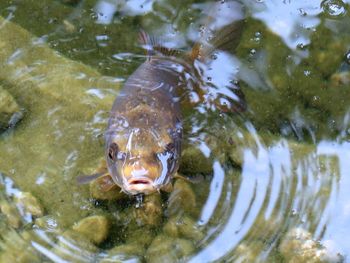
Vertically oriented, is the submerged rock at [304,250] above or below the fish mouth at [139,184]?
above

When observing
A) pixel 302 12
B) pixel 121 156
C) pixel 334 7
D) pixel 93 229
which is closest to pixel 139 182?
pixel 121 156

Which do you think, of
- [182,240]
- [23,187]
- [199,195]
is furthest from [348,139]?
[23,187]

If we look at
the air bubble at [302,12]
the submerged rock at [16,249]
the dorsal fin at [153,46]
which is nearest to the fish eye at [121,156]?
the submerged rock at [16,249]

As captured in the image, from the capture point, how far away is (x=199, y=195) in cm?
425

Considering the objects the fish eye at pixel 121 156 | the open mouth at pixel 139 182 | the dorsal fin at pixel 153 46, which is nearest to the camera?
the open mouth at pixel 139 182

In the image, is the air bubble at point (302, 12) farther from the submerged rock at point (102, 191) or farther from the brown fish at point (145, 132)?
the submerged rock at point (102, 191)

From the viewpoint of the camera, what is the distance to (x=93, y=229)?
3.97m

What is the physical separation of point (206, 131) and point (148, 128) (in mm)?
777

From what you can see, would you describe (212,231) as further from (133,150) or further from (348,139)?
(348,139)

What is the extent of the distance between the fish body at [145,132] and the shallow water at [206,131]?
0.32 m

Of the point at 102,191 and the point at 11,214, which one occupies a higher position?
the point at 102,191

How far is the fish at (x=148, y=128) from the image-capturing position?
3699 mm

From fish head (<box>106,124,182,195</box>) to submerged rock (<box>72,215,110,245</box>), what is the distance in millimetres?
320

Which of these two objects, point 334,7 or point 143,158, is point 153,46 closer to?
point 143,158
